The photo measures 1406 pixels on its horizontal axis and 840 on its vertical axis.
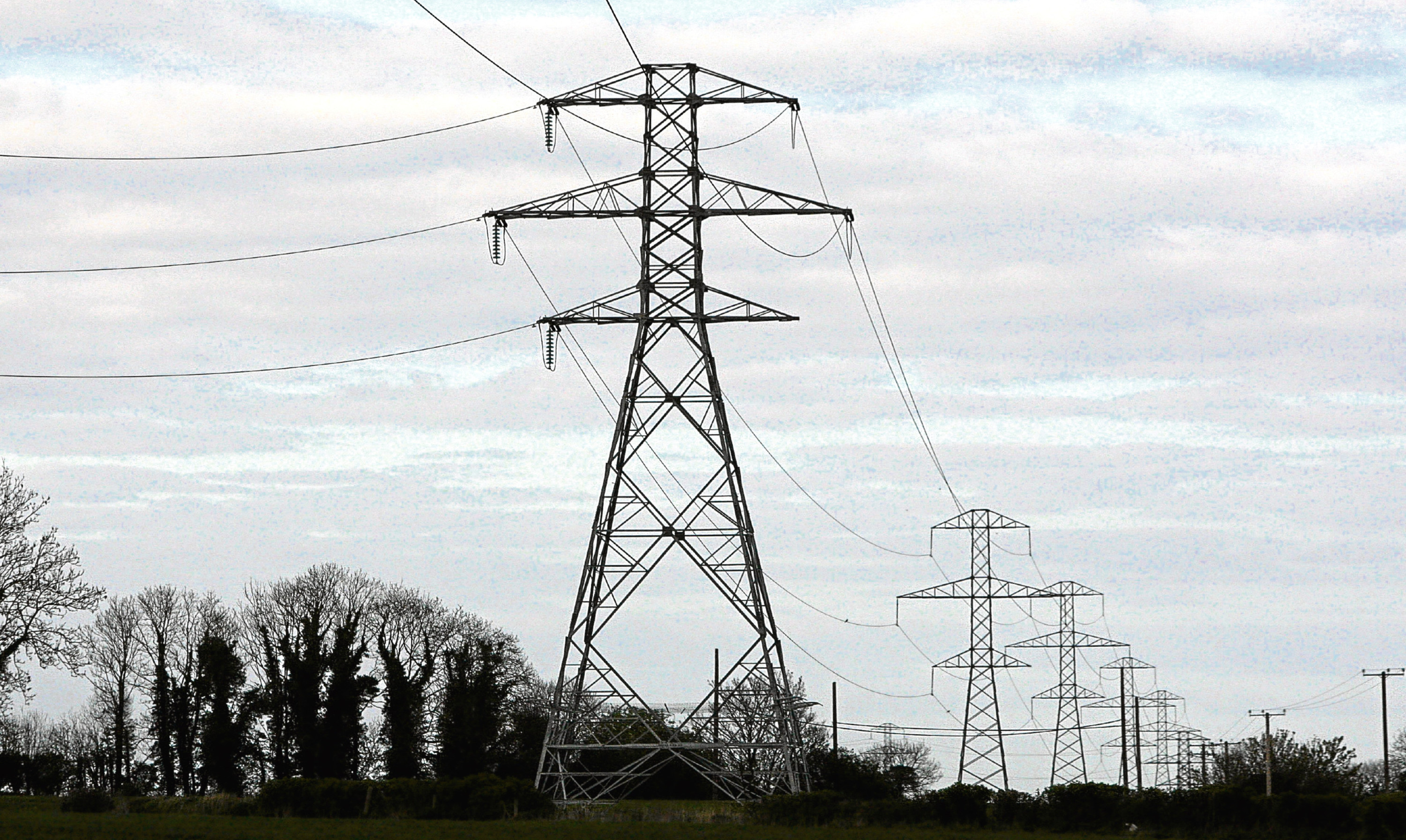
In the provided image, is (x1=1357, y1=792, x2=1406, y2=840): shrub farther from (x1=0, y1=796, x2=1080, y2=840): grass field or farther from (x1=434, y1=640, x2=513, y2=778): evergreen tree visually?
(x1=434, y1=640, x2=513, y2=778): evergreen tree

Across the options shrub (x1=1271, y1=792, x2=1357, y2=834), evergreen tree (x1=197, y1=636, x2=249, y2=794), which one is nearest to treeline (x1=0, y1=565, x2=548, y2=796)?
evergreen tree (x1=197, y1=636, x2=249, y2=794)

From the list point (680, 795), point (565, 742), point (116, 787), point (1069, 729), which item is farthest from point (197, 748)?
point (565, 742)

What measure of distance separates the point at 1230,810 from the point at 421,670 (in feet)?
176

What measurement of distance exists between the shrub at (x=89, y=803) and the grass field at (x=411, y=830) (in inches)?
141

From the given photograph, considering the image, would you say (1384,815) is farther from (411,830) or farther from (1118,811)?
(411,830)

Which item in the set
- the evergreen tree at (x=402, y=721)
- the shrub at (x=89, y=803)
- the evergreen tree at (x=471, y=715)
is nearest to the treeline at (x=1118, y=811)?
the shrub at (x=89, y=803)

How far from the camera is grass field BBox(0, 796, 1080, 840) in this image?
A: 3041 cm

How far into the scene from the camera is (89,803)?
43.2 meters

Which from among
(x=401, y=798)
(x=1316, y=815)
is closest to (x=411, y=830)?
(x=401, y=798)

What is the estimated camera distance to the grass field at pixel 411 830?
3041 centimetres

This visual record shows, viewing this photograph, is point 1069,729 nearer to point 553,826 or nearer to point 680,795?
point 680,795

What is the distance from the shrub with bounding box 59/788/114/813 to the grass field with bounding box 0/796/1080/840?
3579mm

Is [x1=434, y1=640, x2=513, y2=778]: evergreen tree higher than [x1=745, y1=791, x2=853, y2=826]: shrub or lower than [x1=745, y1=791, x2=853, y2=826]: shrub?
higher

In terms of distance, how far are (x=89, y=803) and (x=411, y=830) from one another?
13.6 metres
